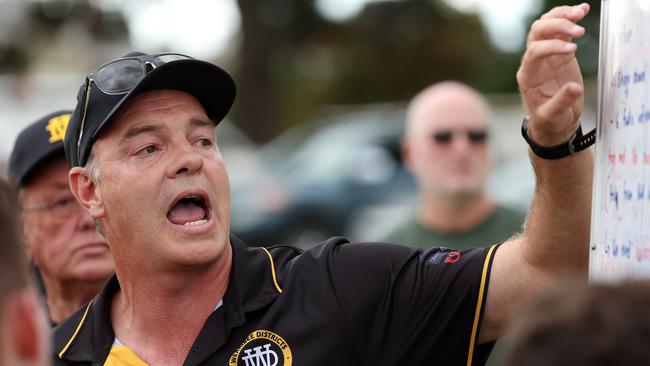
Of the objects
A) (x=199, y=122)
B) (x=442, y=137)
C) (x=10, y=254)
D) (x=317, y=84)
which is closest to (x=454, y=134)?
(x=442, y=137)

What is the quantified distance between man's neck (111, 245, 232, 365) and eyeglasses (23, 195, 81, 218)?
4.20 ft

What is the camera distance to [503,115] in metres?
20.2

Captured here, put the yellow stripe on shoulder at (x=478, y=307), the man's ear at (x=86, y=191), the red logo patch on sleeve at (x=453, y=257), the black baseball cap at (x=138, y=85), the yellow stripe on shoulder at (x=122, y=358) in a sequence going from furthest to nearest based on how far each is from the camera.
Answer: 1. the man's ear at (x=86, y=191)
2. the black baseball cap at (x=138, y=85)
3. the yellow stripe on shoulder at (x=122, y=358)
4. the red logo patch on sleeve at (x=453, y=257)
5. the yellow stripe on shoulder at (x=478, y=307)

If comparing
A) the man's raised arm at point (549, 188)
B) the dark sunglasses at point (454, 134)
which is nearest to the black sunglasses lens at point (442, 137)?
the dark sunglasses at point (454, 134)

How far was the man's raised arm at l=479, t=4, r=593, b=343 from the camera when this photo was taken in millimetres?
2914

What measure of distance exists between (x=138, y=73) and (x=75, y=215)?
140 cm

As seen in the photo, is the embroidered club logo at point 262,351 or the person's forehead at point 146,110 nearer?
the embroidered club logo at point 262,351

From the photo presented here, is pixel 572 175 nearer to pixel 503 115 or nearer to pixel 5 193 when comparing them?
pixel 5 193

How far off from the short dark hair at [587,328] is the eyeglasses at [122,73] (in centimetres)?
204

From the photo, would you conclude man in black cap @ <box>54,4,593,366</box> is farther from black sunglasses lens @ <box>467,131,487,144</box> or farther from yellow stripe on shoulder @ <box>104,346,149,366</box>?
black sunglasses lens @ <box>467,131,487,144</box>

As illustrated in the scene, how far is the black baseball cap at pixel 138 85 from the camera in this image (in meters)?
3.62

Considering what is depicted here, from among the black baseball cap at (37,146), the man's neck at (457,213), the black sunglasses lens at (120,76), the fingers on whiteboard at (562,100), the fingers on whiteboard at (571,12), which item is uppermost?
the fingers on whiteboard at (571,12)

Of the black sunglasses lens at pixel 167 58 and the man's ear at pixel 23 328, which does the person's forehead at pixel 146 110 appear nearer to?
the black sunglasses lens at pixel 167 58

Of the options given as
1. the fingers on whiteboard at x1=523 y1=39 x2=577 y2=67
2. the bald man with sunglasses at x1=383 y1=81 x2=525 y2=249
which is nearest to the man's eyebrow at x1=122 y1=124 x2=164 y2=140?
the fingers on whiteboard at x1=523 y1=39 x2=577 y2=67
